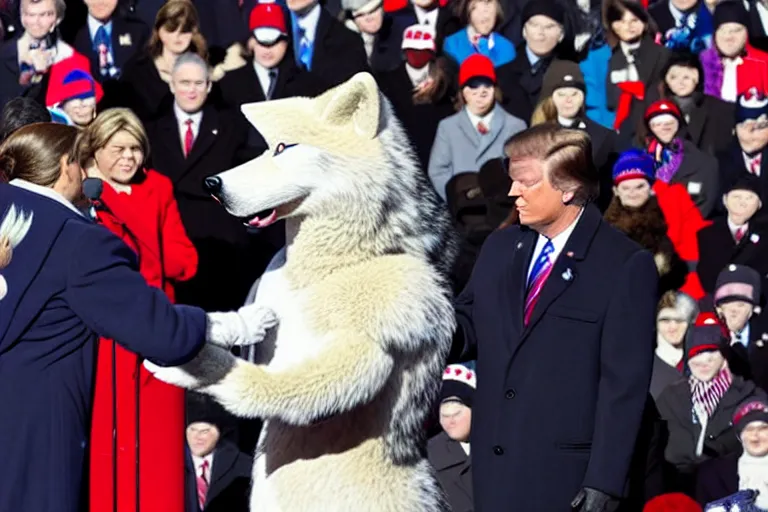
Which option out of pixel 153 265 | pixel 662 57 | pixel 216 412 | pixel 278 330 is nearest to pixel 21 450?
pixel 278 330

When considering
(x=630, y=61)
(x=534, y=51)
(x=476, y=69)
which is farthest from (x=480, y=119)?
(x=630, y=61)

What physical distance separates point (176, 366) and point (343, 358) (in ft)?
1.50

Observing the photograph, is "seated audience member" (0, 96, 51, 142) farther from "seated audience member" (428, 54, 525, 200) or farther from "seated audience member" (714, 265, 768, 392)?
"seated audience member" (714, 265, 768, 392)

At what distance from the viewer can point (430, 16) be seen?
36.9ft

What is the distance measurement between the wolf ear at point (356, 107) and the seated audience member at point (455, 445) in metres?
2.89

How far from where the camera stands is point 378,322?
5121mm

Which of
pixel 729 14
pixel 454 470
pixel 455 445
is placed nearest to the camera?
pixel 454 470

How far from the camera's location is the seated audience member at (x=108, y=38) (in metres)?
10.6

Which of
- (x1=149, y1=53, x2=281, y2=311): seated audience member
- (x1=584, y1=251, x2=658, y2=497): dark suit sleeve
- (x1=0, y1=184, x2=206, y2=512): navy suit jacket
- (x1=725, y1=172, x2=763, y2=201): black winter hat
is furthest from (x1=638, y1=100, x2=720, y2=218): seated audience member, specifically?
(x1=0, y1=184, x2=206, y2=512): navy suit jacket

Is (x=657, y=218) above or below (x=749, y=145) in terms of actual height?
below

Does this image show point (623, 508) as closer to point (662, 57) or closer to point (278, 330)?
point (278, 330)

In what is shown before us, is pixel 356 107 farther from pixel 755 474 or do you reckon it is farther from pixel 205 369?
pixel 755 474

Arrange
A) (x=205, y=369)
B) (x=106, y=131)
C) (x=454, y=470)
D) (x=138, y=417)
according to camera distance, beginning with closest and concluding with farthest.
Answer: (x=205, y=369), (x=138, y=417), (x=106, y=131), (x=454, y=470)

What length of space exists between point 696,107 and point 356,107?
19.8ft
